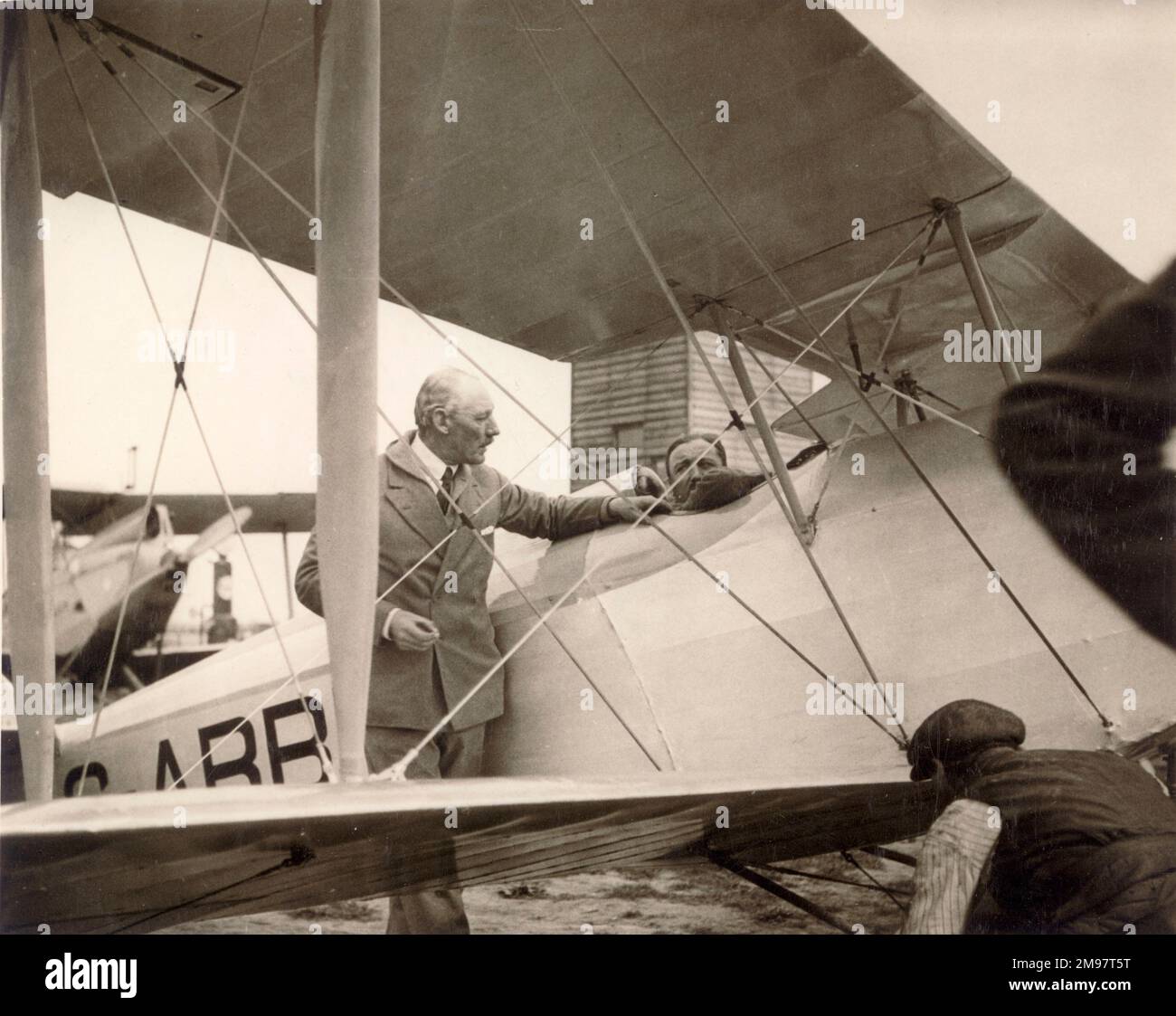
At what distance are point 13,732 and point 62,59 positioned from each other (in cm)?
178

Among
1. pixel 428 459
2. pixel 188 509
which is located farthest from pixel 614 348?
pixel 188 509

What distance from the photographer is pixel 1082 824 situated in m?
1.76

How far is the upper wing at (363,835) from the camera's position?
1424 millimetres

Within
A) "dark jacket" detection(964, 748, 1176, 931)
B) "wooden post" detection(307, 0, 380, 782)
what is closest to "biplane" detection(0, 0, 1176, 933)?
"wooden post" detection(307, 0, 380, 782)

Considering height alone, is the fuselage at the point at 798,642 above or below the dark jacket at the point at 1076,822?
above

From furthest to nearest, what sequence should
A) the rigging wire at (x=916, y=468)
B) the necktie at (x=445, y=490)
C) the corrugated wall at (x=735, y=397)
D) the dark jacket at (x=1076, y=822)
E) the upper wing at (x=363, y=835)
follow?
the corrugated wall at (x=735, y=397)
the necktie at (x=445, y=490)
the rigging wire at (x=916, y=468)
the dark jacket at (x=1076, y=822)
the upper wing at (x=363, y=835)

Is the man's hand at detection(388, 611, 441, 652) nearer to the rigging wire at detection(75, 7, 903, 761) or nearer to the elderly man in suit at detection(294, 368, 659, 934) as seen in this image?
the elderly man in suit at detection(294, 368, 659, 934)

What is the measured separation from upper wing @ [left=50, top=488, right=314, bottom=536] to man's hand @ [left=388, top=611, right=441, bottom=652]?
0.30 metres

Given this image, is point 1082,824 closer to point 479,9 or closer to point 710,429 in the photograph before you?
point 710,429

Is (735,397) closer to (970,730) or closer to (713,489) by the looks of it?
(713,489)

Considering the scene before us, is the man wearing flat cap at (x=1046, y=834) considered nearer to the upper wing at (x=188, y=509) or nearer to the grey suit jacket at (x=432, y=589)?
the grey suit jacket at (x=432, y=589)

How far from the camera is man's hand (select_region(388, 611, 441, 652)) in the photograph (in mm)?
2504

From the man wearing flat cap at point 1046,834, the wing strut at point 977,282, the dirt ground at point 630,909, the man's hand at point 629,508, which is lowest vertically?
the dirt ground at point 630,909

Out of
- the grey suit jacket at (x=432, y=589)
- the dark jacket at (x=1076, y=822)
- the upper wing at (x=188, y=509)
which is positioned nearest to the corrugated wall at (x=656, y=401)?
the grey suit jacket at (x=432, y=589)
